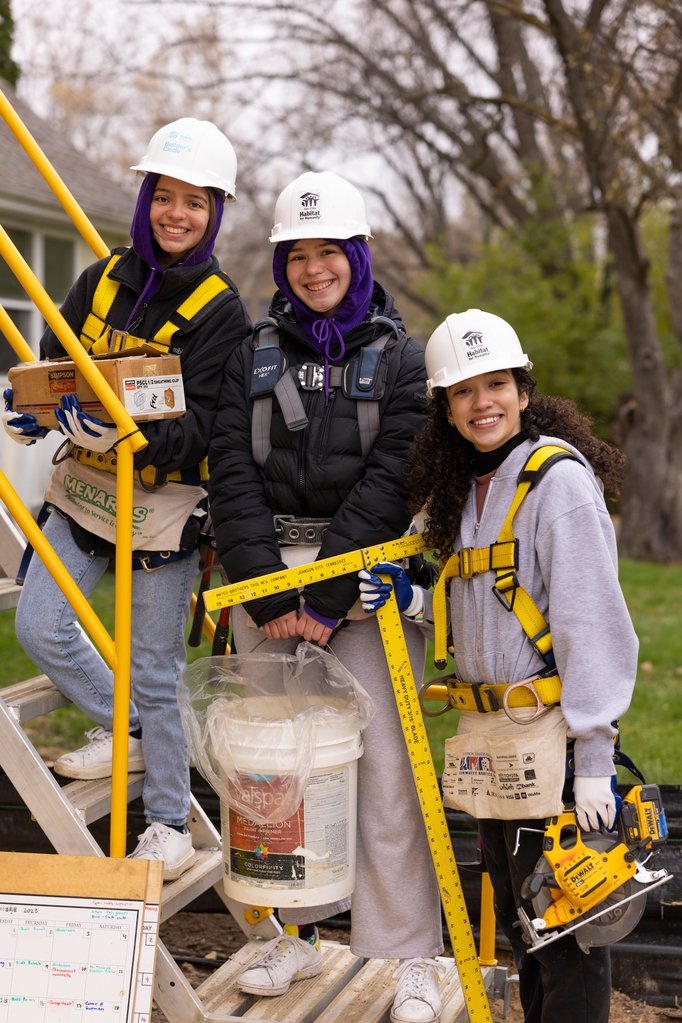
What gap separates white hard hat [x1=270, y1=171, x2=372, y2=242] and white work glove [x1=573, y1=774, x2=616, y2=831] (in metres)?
1.59

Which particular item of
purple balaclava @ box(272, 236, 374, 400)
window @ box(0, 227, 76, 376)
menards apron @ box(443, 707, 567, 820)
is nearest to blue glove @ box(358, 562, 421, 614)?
menards apron @ box(443, 707, 567, 820)

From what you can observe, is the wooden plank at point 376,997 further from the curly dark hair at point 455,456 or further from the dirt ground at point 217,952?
the curly dark hair at point 455,456

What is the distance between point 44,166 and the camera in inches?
145

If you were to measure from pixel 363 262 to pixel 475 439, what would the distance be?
0.67 meters

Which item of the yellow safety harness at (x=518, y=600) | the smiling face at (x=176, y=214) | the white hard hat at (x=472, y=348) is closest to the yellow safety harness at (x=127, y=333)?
the smiling face at (x=176, y=214)

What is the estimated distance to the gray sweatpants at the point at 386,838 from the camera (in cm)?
336

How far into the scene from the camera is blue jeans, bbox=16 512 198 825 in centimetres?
353

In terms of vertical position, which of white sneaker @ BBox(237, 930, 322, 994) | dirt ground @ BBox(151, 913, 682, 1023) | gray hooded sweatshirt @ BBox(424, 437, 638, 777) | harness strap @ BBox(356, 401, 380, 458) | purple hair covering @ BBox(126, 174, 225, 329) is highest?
purple hair covering @ BBox(126, 174, 225, 329)

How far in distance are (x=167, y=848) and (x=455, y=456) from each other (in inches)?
58.8

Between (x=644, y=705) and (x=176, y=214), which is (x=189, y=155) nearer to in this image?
(x=176, y=214)

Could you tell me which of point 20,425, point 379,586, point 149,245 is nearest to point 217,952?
point 379,586

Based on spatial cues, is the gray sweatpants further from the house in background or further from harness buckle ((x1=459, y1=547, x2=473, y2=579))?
the house in background

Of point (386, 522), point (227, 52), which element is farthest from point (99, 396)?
point (227, 52)

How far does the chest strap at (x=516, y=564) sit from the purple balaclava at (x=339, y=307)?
65 cm
